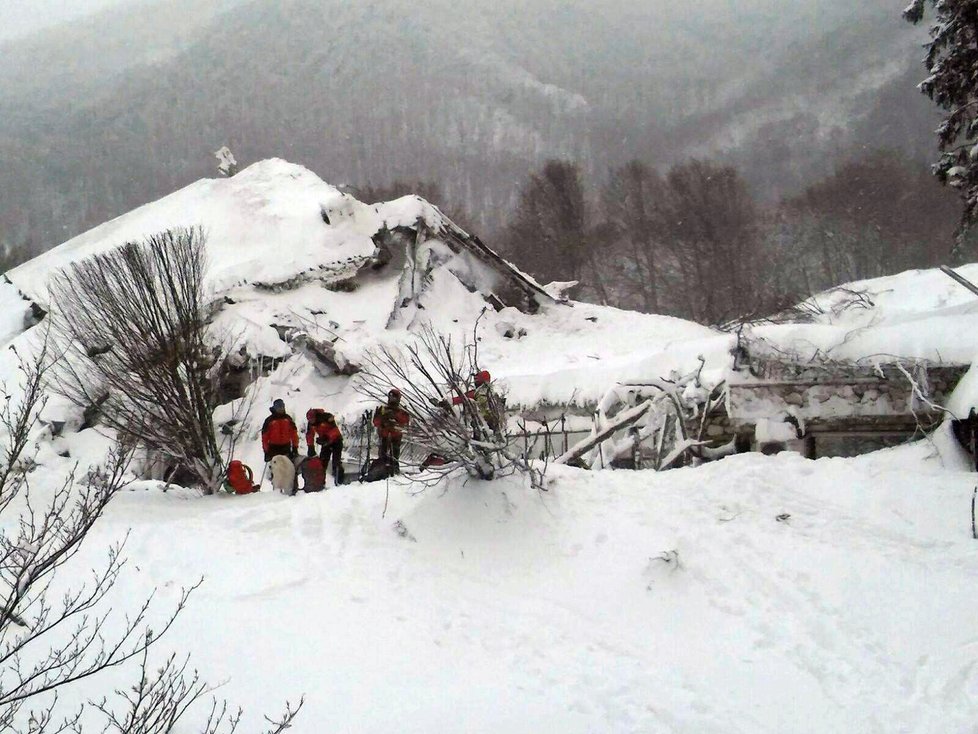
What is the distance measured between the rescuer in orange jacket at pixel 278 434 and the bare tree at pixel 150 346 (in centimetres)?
68

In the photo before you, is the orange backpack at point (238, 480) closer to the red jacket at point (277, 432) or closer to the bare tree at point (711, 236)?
the red jacket at point (277, 432)

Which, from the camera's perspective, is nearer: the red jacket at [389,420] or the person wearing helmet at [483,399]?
the person wearing helmet at [483,399]

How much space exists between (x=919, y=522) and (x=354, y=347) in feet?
42.6

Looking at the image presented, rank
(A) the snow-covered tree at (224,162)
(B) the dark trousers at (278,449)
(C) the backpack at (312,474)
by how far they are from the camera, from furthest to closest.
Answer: (A) the snow-covered tree at (224,162) → (B) the dark trousers at (278,449) → (C) the backpack at (312,474)

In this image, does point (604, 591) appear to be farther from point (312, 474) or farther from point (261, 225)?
point (261, 225)

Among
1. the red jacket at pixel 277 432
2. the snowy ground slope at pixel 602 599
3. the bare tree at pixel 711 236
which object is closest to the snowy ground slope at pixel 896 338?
the snowy ground slope at pixel 602 599

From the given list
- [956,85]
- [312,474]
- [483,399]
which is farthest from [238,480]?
[956,85]

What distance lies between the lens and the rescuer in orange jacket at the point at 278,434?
974 centimetres

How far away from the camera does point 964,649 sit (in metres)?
4.70

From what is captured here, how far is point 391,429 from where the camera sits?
29.9 ft

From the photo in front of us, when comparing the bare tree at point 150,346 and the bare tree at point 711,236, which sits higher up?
the bare tree at point 711,236

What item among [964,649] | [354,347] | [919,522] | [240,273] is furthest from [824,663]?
[240,273]

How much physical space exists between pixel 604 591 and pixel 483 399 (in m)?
2.39

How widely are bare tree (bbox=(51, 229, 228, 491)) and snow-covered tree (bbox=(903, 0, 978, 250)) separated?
11.0m
